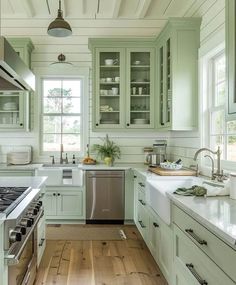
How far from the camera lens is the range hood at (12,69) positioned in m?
1.56

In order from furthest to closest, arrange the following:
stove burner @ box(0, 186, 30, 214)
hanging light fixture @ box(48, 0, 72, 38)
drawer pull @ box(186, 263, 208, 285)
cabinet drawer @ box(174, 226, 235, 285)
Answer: hanging light fixture @ box(48, 0, 72, 38)
stove burner @ box(0, 186, 30, 214)
drawer pull @ box(186, 263, 208, 285)
cabinet drawer @ box(174, 226, 235, 285)

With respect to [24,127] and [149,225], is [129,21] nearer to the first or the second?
[24,127]

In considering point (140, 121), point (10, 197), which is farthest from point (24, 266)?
point (140, 121)

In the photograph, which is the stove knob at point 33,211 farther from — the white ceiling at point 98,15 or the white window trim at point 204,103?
the white ceiling at point 98,15

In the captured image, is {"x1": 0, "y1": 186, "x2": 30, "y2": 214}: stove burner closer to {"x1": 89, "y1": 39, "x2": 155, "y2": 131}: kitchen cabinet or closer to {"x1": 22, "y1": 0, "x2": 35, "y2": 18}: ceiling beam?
{"x1": 89, "y1": 39, "x2": 155, "y2": 131}: kitchen cabinet

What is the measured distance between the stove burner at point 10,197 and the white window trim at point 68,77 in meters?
2.61

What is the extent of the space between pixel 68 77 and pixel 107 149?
1.33 m

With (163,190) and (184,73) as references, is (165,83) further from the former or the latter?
(163,190)

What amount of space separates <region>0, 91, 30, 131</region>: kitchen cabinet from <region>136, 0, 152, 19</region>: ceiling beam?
208 cm

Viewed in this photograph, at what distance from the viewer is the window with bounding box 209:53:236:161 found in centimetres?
309

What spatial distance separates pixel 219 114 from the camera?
11.2ft

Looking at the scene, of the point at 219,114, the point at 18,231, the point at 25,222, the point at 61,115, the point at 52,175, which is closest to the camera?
the point at 18,231

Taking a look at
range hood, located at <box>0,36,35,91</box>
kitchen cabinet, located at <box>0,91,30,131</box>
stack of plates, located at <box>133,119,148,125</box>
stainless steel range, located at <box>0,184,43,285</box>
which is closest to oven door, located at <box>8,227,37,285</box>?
stainless steel range, located at <box>0,184,43,285</box>

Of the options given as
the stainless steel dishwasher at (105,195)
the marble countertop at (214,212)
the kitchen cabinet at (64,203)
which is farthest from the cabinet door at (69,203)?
the marble countertop at (214,212)
